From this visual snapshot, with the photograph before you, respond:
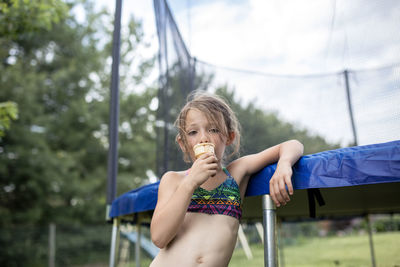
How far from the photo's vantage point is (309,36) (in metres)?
4.45

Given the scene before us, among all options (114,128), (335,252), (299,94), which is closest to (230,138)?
(114,128)

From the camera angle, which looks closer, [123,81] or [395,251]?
[395,251]

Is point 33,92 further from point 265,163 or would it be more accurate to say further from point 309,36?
point 265,163

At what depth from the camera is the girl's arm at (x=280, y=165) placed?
115 cm

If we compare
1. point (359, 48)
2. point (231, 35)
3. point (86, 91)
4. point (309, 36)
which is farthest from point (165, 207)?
point (86, 91)

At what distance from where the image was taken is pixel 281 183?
115cm

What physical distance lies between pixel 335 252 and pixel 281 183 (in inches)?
267

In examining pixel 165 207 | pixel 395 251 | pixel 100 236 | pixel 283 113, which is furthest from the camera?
pixel 100 236

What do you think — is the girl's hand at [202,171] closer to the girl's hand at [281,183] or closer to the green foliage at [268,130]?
the girl's hand at [281,183]

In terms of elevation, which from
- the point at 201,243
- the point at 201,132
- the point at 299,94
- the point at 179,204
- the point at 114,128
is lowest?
the point at 201,243

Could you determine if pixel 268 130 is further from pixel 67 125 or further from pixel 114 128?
pixel 67 125

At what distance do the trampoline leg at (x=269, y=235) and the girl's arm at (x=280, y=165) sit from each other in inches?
1.8

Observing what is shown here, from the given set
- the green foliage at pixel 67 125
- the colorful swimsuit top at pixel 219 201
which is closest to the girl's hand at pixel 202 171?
the colorful swimsuit top at pixel 219 201

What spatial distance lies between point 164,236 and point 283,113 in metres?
4.13
